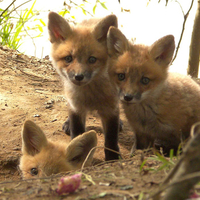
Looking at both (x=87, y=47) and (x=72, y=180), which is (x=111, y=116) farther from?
(x=72, y=180)

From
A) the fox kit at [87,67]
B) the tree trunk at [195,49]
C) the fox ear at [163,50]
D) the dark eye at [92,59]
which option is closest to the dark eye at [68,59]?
the fox kit at [87,67]

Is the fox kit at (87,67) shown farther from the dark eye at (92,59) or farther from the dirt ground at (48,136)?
the dirt ground at (48,136)

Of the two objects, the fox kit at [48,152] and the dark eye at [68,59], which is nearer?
the fox kit at [48,152]

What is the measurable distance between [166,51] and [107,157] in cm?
148

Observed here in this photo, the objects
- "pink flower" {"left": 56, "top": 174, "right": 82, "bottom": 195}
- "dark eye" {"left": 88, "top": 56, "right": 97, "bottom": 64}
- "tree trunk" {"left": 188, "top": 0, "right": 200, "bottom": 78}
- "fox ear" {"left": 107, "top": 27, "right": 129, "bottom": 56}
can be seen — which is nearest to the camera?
"pink flower" {"left": 56, "top": 174, "right": 82, "bottom": 195}

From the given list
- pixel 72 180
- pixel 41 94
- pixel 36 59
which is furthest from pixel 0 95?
pixel 72 180

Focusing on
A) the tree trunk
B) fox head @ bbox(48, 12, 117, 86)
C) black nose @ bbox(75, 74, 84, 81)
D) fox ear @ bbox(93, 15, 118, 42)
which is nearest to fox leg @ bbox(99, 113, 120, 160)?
fox head @ bbox(48, 12, 117, 86)

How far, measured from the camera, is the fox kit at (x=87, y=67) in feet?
10.4

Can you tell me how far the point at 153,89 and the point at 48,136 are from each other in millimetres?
1778

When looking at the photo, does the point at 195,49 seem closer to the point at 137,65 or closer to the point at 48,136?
the point at 137,65

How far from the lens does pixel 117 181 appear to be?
1.67m

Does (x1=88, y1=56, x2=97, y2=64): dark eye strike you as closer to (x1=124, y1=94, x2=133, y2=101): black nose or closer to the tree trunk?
(x1=124, y1=94, x2=133, y2=101): black nose

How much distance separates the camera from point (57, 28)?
347cm

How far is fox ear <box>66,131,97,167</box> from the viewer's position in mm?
2754
